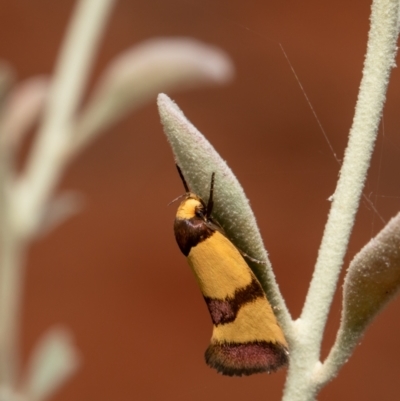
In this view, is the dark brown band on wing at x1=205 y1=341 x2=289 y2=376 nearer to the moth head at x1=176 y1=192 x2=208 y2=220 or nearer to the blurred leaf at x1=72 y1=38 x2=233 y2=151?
the moth head at x1=176 y1=192 x2=208 y2=220

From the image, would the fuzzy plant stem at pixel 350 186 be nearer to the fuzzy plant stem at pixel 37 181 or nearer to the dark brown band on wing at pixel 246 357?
the dark brown band on wing at pixel 246 357

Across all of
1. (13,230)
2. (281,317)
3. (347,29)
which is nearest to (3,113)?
(13,230)

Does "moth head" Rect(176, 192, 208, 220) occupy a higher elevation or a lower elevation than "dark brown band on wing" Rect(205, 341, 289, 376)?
higher

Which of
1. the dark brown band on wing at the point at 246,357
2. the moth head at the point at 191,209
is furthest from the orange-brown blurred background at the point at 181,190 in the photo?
the dark brown band on wing at the point at 246,357

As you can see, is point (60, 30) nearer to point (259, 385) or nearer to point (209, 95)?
point (209, 95)

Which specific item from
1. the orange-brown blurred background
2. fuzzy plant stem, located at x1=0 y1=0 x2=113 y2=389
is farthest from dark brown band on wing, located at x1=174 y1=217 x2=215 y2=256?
the orange-brown blurred background

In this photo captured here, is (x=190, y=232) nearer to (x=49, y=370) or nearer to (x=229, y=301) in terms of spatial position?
(x=229, y=301)
